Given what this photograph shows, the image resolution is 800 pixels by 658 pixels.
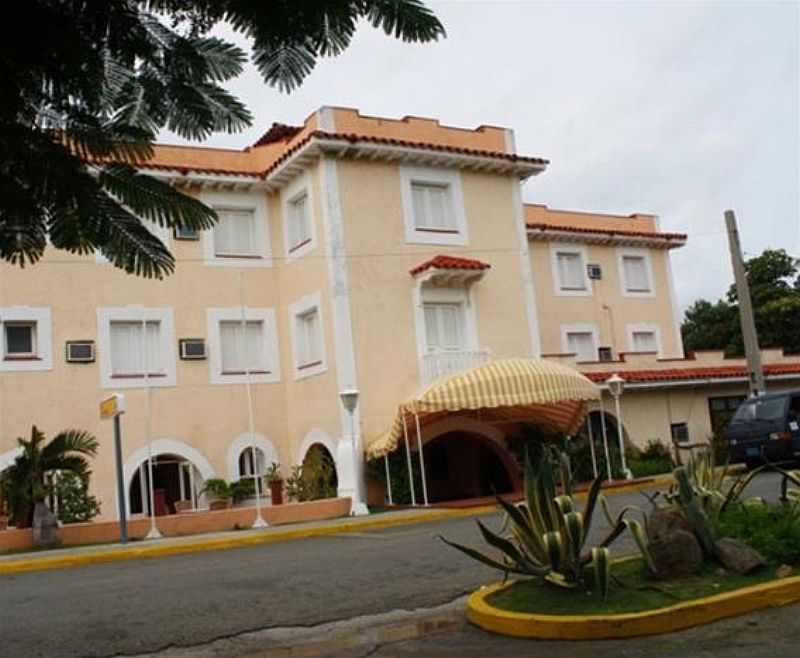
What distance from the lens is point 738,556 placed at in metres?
7.43

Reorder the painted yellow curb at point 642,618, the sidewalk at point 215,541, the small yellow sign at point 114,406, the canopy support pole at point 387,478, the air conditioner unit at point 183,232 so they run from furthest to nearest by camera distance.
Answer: the canopy support pole at point 387,478 → the small yellow sign at point 114,406 → the sidewalk at point 215,541 → the painted yellow curb at point 642,618 → the air conditioner unit at point 183,232

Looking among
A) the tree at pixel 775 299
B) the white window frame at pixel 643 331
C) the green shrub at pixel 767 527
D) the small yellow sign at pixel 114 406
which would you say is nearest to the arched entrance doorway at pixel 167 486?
the small yellow sign at pixel 114 406

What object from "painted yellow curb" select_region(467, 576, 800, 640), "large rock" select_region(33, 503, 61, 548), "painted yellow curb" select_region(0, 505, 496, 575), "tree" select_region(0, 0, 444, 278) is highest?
"tree" select_region(0, 0, 444, 278)

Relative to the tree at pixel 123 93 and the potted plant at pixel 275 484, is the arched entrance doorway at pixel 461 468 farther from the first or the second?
the tree at pixel 123 93

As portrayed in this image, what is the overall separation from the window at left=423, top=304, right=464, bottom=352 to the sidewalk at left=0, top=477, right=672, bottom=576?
465cm

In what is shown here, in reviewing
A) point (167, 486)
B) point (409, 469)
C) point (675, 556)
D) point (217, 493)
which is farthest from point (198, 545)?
point (675, 556)

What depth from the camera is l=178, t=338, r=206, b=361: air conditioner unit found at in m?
22.3

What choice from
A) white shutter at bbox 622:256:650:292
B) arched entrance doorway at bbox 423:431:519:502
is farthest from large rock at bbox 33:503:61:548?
white shutter at bbox 622:256:650:292

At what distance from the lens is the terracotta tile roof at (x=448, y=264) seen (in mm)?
22078

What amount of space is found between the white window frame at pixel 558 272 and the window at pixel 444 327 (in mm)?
6680

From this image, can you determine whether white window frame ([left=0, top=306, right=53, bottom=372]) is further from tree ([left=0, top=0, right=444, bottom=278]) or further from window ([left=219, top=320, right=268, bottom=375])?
→ tree ([left=0, top=0, right=444, bottom=278])

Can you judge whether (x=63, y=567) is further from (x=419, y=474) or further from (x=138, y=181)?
(x=138, y=181)

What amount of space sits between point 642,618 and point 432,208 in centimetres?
1787

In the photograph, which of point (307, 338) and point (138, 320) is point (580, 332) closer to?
point (307, 338)
